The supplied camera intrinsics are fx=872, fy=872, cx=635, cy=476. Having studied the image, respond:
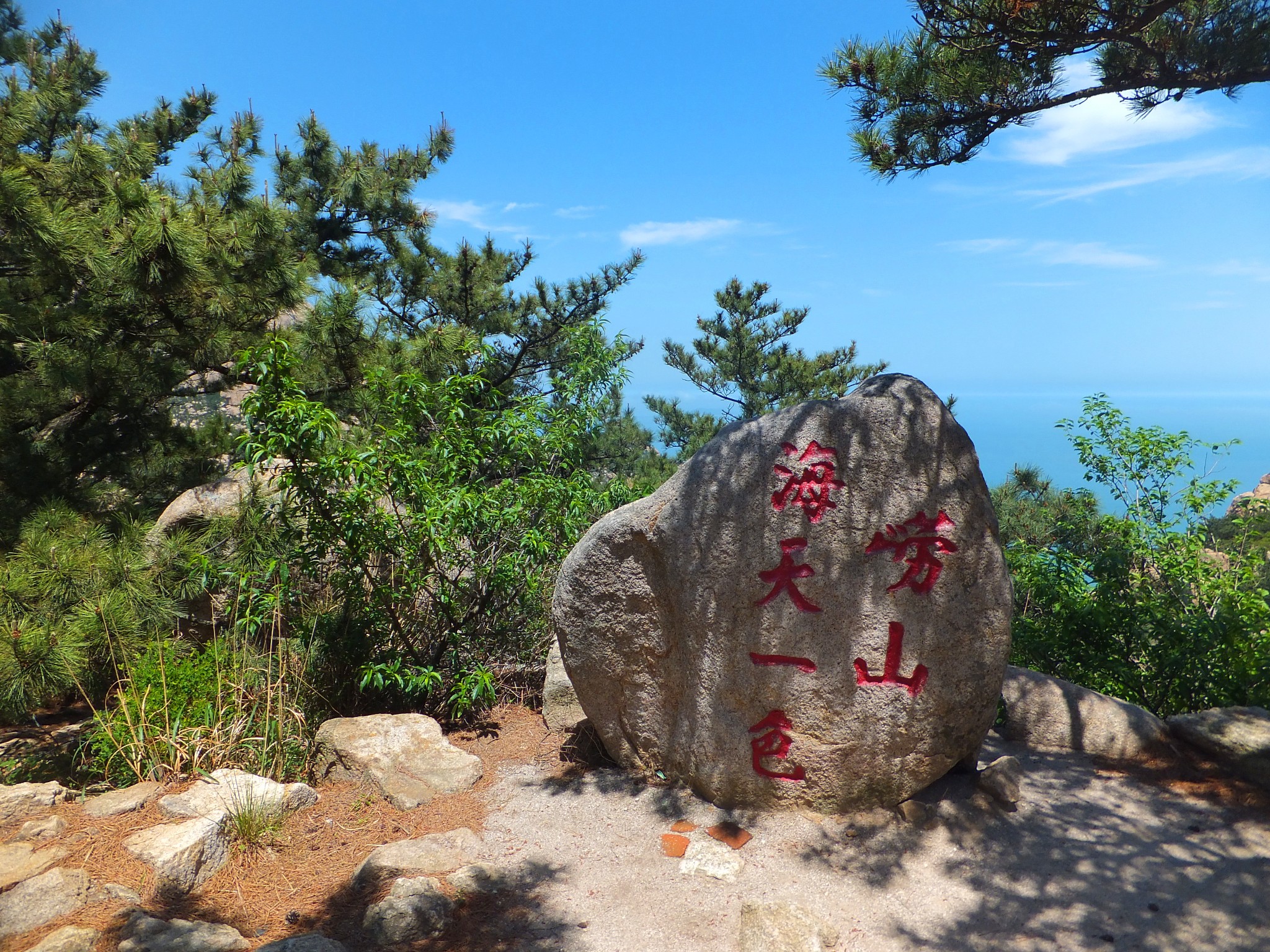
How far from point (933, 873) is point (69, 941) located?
3.24 m

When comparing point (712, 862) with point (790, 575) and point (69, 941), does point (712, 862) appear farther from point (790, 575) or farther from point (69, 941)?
point (69, 941)

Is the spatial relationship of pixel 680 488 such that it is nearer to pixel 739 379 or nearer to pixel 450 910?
pixel 450 910

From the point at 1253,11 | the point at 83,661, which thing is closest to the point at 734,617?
the point at 83,661

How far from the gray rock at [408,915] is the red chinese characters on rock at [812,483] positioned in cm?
212

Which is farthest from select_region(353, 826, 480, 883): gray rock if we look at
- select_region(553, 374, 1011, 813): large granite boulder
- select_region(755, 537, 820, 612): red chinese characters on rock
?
select_region(755, 537, 820, 612): red chinese characters on rock

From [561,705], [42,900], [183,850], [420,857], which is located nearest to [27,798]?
[42,900]

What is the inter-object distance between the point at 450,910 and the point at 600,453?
24.1 ft

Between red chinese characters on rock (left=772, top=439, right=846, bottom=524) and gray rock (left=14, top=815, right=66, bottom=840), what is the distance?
132 inches

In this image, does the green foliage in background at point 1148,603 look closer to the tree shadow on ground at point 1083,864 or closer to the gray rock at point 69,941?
the tree shadow on ground at point 1083,864

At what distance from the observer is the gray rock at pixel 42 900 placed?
3127mm

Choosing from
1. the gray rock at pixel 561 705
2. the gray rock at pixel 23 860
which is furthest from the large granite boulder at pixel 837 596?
the gray rock at pixel 23 860

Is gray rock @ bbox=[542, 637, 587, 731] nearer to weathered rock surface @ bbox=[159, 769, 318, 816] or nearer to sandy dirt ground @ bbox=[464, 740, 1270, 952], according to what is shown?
sandy dirt ground @ bbox=[464, 740, 1270, 952]

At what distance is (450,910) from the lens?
3.36m

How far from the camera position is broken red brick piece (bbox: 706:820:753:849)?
388cm
